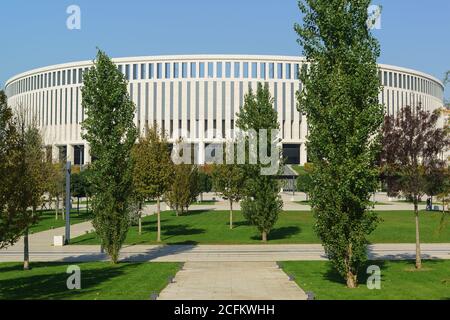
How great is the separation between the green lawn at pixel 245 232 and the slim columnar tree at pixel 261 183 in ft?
5.21

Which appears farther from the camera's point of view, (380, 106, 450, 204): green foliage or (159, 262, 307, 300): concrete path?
(380, 106, 450, 204): green foliage

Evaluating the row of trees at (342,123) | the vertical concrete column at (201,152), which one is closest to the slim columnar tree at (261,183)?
the row of trees at (342,123)

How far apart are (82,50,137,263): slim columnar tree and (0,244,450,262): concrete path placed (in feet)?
8.44

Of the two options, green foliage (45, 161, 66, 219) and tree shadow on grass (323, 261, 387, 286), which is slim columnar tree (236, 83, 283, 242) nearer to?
tree shadow on grass (323, 261, 387, 286)

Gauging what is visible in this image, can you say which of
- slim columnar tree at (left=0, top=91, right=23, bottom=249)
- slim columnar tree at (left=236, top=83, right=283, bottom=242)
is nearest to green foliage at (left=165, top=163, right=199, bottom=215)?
slim columnar tree at (left=236, top=83, right=283, bottom=242)

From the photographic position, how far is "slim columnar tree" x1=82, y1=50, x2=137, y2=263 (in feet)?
77.7

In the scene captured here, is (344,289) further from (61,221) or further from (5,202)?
(61,221)

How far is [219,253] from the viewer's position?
27.2m

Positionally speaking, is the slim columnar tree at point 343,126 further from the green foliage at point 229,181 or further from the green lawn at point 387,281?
the green foliage at point 229,181

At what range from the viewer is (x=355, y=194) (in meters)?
17.2

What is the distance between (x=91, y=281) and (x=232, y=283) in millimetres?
5313

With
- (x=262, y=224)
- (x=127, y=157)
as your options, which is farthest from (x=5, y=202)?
(x=262, y=224)

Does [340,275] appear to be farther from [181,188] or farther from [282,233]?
[181,188]

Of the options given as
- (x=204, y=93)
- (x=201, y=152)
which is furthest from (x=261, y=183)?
(x=204, y=93)
